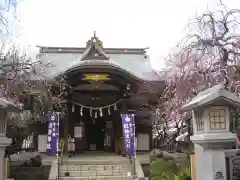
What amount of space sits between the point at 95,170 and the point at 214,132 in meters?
9.11

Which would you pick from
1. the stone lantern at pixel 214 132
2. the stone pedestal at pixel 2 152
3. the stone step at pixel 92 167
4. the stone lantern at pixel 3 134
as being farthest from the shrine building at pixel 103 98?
the stone lantern at pixel 214 132

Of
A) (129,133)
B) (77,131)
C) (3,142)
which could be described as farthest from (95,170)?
(3,142)

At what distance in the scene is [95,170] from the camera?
1659cm

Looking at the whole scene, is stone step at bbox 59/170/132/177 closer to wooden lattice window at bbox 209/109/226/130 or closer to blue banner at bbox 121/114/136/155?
blue banner at bbox 121/114/136/155

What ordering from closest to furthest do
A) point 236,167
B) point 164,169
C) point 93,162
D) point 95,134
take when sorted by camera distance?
point 236,167
point 164,169
point 93,162
point 95,134

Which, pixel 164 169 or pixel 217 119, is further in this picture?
pixel 164 169

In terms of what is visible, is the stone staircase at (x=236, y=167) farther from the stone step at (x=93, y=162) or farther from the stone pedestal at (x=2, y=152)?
the stone step at (x=93, y=162)

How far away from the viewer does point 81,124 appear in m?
21.9

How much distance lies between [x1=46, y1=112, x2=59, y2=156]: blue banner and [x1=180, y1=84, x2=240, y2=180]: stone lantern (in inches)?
374

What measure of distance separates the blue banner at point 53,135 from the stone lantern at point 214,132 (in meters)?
9.50

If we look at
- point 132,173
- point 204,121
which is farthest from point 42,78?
point 204,121

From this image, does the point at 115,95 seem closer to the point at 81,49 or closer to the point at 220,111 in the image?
the point at 81,49

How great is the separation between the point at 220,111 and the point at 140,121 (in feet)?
43.2

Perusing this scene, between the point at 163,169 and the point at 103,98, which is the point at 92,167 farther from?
the point at 103,98
